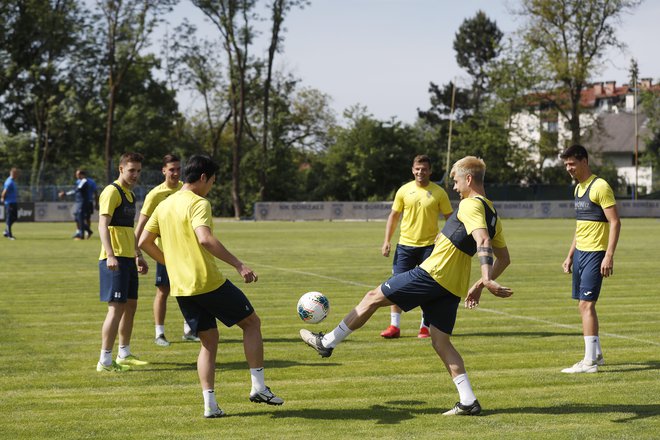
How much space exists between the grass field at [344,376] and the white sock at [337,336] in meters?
0.51

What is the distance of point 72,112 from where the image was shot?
69062 mm

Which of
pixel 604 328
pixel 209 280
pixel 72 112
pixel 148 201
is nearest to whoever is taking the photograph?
pixel 209 280

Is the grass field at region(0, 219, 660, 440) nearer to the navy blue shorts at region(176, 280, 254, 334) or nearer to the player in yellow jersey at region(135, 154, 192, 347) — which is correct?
the player in yellow jersey at region(135, 154, 192, 347)

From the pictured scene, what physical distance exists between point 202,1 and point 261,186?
13098 mm

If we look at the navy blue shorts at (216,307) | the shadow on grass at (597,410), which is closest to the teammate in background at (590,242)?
the shadow on grass at (597,410)

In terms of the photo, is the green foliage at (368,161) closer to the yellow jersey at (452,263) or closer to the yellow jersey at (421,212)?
the yellow jersey at (421,212)

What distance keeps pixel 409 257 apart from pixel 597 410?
181 inches

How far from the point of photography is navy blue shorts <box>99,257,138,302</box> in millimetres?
9227

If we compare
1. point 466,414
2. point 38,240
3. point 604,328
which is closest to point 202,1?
point 38,240

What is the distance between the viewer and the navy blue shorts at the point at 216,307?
23.7 ft

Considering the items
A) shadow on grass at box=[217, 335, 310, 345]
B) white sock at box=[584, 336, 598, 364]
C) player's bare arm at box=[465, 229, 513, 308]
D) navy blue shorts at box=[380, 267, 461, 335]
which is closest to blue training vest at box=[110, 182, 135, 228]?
shadow on grass at box=[217, 335, 310, 345]

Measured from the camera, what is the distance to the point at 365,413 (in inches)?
293

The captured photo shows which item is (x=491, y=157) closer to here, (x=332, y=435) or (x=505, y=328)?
(x=505, y=328)

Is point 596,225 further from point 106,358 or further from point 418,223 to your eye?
point 106,358
